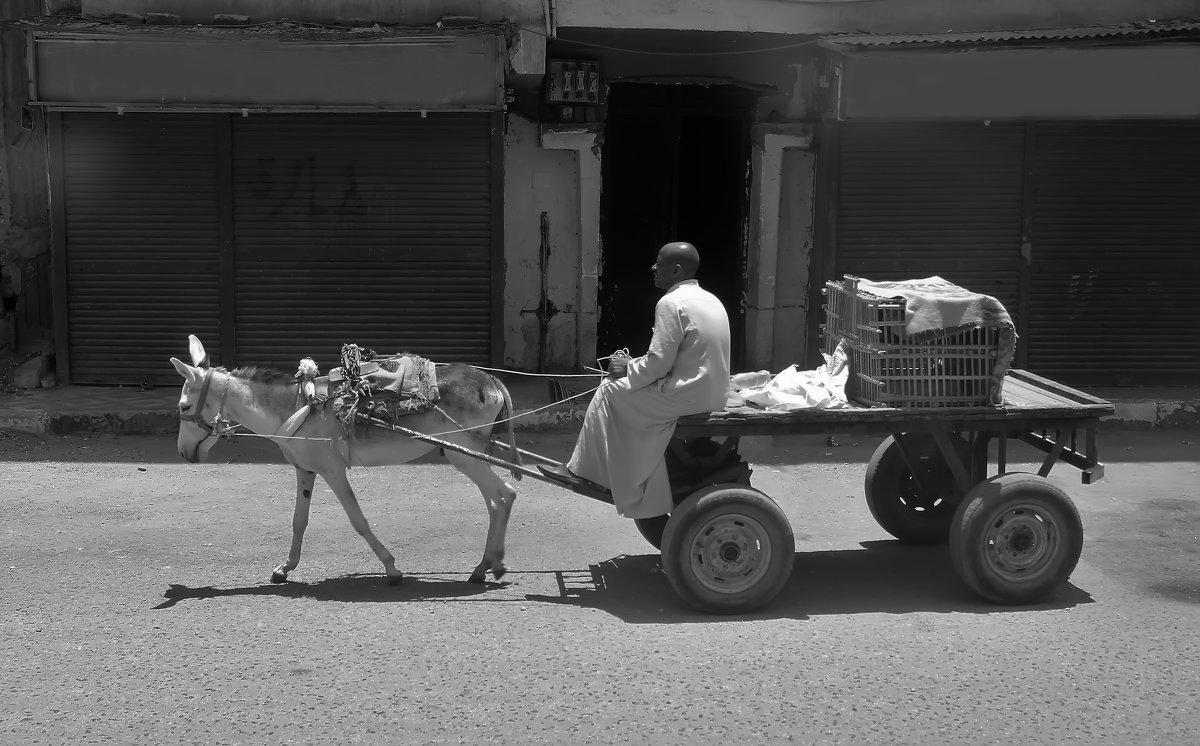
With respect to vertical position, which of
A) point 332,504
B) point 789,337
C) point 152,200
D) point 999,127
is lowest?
point 332,504

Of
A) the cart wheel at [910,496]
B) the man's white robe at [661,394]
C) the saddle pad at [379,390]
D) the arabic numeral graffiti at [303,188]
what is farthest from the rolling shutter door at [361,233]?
the man's white robe at [661,394]

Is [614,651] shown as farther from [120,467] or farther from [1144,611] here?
[120,467]

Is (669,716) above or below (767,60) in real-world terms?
below

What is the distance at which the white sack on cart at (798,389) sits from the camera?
6.79 metres

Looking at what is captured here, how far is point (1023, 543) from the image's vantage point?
6.74m

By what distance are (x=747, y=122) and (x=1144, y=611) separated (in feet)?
25.3

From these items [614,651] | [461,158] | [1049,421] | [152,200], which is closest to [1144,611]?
[1049,421]

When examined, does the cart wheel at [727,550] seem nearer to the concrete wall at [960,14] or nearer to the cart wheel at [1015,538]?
the cart wheel at [1015,538]

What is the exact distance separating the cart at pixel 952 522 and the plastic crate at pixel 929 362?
0.07 m

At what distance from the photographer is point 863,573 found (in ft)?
24.5

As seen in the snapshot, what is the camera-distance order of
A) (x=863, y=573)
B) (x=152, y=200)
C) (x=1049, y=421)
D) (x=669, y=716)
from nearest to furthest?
(x=669, y=716) < (x=1049, y=421) < (x=863, y=573) < (x=152, y=200)

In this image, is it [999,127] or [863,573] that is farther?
[999,127]

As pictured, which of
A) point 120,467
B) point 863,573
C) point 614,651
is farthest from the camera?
point 120,467

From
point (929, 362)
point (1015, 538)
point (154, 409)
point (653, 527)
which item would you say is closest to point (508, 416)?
point (653, 527)
